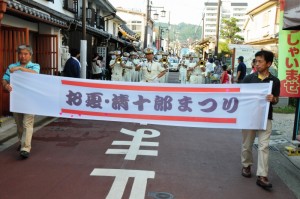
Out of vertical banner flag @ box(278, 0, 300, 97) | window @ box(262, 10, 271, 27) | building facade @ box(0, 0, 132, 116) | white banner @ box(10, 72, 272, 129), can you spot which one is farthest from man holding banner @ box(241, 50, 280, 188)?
window @ box(262, 10, 271, 27)

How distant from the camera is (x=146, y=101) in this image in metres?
5.85

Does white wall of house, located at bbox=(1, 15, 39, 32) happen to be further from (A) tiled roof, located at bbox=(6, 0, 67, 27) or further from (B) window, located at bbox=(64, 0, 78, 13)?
(B) window, located at bbox=(64, 0, 78, 13)

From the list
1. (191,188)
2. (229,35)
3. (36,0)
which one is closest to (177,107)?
(191,188)

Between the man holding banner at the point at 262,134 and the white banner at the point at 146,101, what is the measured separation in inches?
Result: 4.3

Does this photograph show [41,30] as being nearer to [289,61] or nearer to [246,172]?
[289,61]

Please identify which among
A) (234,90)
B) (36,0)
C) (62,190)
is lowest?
(62,190)

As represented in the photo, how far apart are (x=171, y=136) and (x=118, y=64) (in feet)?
27.5

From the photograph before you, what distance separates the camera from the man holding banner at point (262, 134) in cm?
492

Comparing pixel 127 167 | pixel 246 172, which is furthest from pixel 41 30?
pixel 246 172

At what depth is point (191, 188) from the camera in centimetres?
484

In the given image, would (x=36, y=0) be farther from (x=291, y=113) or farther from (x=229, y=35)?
(x=229, y=35)

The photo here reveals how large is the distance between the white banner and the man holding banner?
11 cm

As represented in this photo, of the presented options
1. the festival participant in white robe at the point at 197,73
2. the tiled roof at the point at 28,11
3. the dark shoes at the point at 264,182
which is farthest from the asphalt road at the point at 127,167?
the festival participant in white robe at the point at 197,73

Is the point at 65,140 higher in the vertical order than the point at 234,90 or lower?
lower
